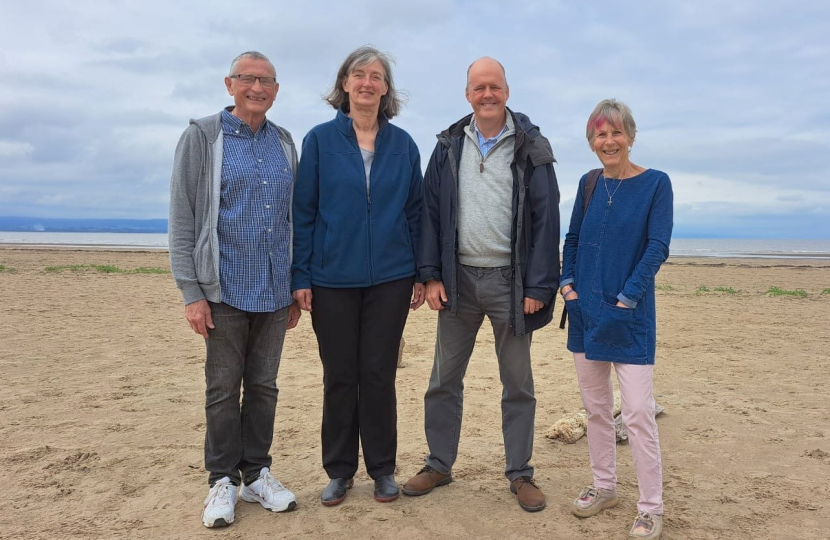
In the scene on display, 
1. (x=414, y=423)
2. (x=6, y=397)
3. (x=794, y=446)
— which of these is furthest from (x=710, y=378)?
(x=6, y=397)

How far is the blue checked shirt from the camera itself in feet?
10.1

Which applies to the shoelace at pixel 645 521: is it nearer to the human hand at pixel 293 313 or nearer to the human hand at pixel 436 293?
the human hand at pixel 436 293

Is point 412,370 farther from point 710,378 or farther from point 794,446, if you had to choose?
point 794,446

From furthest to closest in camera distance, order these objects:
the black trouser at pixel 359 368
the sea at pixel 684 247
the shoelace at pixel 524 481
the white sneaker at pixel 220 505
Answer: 1. the sea at pixel 684 247
2. the shoelace at pixel 524 481
3. the black trouser at pixel 359 368
4. the white sneaker at pixel 220 505

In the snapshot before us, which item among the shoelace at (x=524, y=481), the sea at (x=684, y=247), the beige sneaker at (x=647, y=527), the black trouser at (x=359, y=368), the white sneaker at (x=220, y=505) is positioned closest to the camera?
the beige sneaker at (x=647, y=527)

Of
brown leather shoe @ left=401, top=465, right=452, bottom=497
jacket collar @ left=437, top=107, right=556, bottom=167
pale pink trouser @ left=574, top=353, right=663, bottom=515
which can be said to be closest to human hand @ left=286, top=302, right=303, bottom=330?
brown leather shoe @ left=401, top=465, right=452, bottom=497

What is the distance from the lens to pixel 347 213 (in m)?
3.20

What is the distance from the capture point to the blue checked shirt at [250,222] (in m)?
3.09

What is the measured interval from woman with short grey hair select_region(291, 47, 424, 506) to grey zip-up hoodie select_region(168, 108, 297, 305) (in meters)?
0.44

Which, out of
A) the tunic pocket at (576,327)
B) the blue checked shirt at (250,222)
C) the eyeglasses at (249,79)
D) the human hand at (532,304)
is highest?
the eyeglasses at (249,79)

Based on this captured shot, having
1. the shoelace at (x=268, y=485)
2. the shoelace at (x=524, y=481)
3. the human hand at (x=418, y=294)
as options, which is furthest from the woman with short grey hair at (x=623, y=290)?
the shoelace at (x=268, y=485)

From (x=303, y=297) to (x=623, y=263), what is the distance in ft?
5.55

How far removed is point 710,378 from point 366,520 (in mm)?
4366

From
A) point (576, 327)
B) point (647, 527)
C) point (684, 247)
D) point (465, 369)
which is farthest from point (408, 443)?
point (684, 247)
